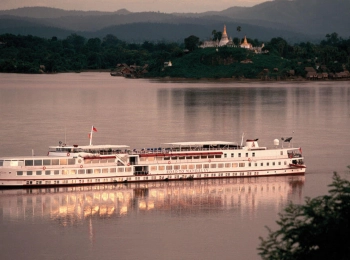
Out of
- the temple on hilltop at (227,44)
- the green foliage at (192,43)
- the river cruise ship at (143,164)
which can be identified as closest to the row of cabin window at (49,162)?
the river cruise ship at (143,164)

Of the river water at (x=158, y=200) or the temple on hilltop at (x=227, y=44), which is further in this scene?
the temple on hilltop at (x=227, y=44)

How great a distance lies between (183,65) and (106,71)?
46.2 m

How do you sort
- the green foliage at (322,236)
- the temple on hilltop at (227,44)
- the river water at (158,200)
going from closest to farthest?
1. the green foliage at (322,236)
2. the river water at (158,200)
3. the temple on hilltop at (227,44)

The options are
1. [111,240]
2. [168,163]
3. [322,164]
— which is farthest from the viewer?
[322,164]

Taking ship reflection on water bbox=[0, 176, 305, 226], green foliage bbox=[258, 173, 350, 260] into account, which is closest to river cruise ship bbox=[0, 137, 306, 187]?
ship reflection on water bbox=[0, 176, 305, 226]

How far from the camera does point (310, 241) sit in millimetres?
13586

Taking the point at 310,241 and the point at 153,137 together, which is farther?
the point at 153,137

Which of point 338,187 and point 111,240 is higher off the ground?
point 338,187

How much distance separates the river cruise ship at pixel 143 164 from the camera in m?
28.3

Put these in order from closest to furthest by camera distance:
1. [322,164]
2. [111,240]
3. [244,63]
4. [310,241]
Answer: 1. [310,241]
2. [111,240]
3. [322,164]
4. [244,63]

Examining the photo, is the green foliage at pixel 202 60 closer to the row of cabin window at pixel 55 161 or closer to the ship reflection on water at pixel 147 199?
the ship reflection on water at pixel 147 199

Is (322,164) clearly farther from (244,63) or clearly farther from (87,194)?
(244,63)

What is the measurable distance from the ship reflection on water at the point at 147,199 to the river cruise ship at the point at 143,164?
40 cm

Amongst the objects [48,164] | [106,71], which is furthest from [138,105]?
[106,71]
